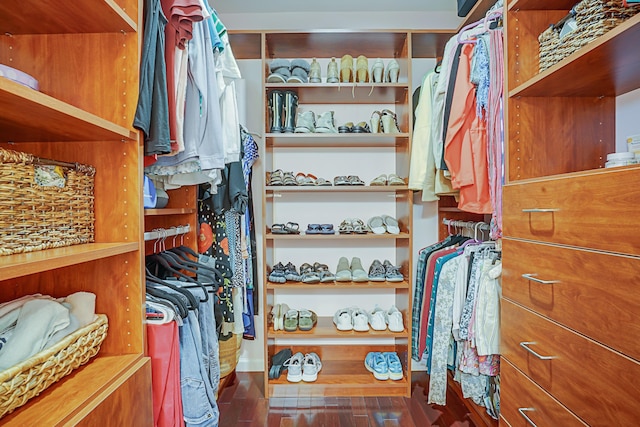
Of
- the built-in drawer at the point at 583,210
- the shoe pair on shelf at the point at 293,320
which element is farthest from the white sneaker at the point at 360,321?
the built-in drawer at the point at 583,210

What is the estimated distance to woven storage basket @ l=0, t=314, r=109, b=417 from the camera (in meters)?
0.68

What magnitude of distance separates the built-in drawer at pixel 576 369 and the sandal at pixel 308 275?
3.97 ft

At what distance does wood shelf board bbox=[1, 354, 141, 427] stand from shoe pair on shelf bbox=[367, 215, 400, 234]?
59.6 inches

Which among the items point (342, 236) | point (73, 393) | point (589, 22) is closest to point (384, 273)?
point (342, 236)

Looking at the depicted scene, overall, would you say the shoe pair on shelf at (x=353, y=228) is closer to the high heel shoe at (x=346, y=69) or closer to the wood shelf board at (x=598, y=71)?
the high heel shoe at (x=346, y=69)

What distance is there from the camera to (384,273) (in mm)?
2270

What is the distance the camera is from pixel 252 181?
8.17 feet

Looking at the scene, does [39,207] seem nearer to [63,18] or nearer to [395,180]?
[63,18]

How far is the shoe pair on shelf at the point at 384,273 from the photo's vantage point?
7.33 ft

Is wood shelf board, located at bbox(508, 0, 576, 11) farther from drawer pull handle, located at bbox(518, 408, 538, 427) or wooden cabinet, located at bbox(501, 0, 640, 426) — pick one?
drawer pull handle, located at bbox(518, 408, 538, 427)

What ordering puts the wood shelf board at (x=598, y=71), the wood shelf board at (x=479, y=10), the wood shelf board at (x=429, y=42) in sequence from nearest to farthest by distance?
the wood shelf board at (x=598, y=71), the wood shelf board at (x=479, y=10), the wood shelf board at (x=429, y=42)

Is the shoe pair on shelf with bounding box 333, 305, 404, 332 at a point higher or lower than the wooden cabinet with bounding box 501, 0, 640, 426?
lower

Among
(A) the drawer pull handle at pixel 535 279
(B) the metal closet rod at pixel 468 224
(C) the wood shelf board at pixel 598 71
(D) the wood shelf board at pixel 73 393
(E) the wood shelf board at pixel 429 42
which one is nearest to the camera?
(D) the wood shelf board at pixel 73 393

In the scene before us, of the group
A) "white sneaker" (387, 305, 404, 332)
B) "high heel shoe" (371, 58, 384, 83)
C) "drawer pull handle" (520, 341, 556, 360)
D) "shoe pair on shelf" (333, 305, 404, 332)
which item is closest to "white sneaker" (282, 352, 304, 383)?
"shoe pair on shelf" (333, 305, 404, 332)
